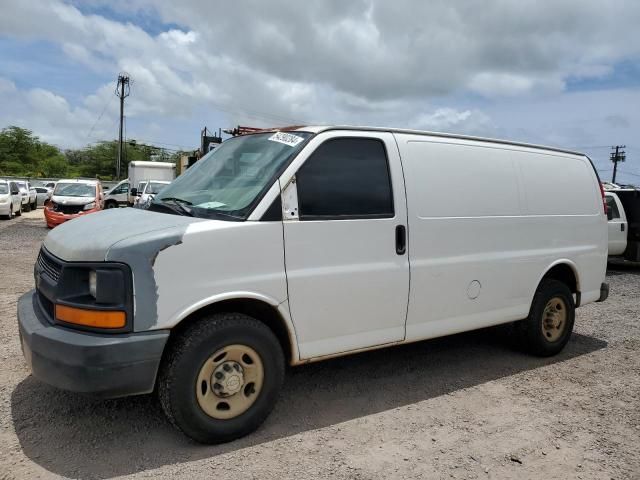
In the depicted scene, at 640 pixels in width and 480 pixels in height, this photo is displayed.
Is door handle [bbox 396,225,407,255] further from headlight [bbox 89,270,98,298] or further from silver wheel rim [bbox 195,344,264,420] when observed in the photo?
headlight [bbox 89,270,98,298]

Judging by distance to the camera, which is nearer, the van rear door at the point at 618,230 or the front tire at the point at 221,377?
the front tire at the point at 221,377

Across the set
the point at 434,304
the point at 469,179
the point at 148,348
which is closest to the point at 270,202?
the point at 148,348

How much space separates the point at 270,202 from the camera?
3.53 metres

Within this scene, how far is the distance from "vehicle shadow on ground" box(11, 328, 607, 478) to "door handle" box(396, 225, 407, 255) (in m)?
1.20

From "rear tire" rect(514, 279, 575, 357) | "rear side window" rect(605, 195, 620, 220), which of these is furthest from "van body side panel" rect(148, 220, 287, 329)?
"rear side window" rect(605, 195, 620, 220)

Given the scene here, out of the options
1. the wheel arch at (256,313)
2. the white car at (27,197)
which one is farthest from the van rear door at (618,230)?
the white car at (27,197)

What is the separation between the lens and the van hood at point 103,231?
3.15m

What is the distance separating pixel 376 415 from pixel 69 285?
2.30 metres

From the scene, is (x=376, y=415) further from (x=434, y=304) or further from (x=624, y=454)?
(x=624, y=454)

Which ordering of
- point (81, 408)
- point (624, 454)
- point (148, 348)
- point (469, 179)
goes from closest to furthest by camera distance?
point (148, 348) → point (624, 454) → point (81, 408) → point (469, 179)

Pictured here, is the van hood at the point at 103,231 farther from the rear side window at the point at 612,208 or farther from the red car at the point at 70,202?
the red car at the point at 70,202

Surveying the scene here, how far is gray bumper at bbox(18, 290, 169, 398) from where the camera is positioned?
117 inches

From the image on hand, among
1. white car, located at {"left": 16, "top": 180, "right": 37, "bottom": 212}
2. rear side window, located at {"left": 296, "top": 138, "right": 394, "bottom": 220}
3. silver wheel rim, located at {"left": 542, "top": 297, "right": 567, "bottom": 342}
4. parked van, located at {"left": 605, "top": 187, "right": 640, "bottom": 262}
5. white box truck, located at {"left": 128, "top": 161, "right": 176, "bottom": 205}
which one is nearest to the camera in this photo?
rear side window, located at {"left": 296, "top": 138, "right": 394, "bottom": 220}

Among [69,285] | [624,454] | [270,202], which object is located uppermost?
[270,202]
